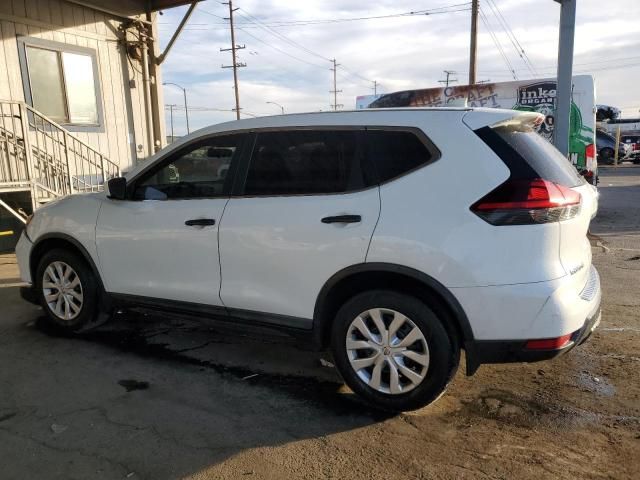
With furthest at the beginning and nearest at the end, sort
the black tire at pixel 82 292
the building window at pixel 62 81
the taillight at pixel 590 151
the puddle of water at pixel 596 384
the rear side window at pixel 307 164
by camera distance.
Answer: the taillight at pixel 590 151, the building window at pixel 62 81, the black tire at pixel 82 292, the puddle of water at pixel 596 384, the rear side window at pixel 307 164

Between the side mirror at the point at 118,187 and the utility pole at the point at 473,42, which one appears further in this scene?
the utility pole at the point at 473,42

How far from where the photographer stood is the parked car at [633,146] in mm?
31906

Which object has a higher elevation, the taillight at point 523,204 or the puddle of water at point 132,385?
the taillight at point 523,204

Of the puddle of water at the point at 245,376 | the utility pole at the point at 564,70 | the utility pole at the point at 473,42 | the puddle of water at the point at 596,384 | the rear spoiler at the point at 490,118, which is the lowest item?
the puddle of water at the point at 596,384

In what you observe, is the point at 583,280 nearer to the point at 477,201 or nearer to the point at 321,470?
the point at 477,201

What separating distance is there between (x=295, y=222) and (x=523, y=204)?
4.47 feet

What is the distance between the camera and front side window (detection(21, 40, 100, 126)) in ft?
28.6

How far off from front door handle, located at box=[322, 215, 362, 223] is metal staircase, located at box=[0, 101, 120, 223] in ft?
19.6

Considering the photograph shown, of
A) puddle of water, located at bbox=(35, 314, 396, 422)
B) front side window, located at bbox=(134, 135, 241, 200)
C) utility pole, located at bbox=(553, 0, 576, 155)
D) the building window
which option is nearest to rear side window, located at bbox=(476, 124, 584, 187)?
puddle of water, located at bbox=(35, 314, 396, 422)

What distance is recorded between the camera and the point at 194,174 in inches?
158

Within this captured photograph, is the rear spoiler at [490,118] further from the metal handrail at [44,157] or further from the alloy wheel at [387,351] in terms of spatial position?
the metal handrail at [44,157]

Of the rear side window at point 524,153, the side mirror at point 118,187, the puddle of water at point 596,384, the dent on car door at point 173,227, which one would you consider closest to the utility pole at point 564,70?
the puddle of water at point 596,384

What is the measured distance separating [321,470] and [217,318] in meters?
1.50

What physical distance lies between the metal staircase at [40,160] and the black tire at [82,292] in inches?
139
